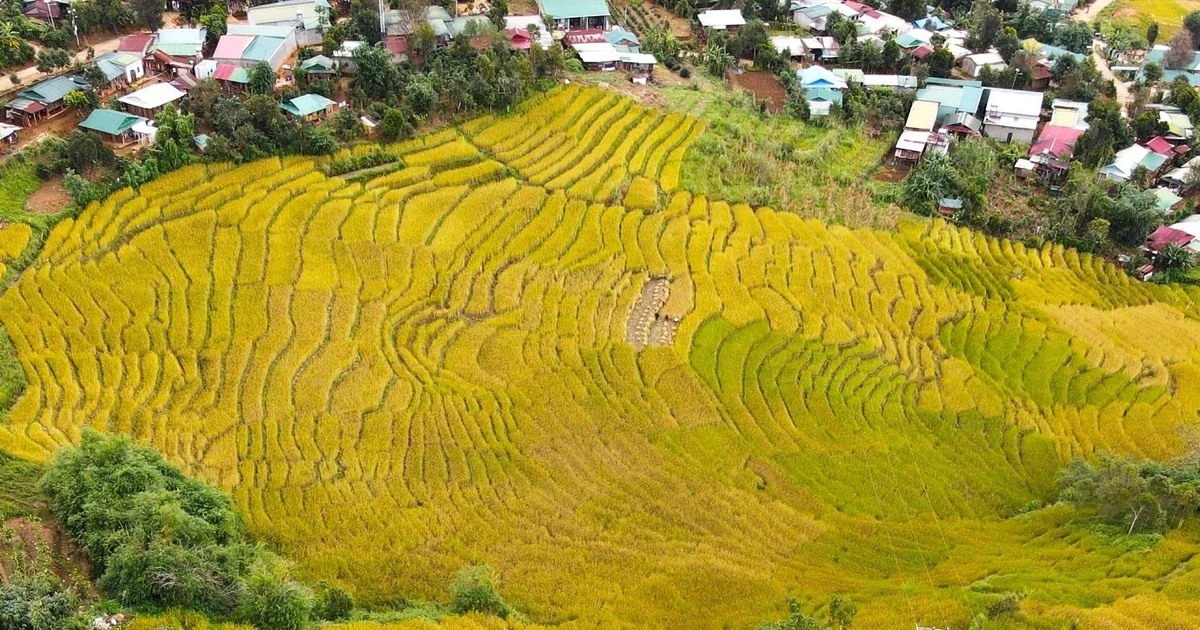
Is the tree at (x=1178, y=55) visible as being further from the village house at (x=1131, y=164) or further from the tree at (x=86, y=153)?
the tree at (x=86, y=153)

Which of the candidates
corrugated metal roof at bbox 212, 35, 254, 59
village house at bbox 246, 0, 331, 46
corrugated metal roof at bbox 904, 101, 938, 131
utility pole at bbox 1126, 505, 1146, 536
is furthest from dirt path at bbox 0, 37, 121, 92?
utility pole at bbox 1126, 505, 1146, 536

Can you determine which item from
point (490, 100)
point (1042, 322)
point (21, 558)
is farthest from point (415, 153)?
point (1042, 322)

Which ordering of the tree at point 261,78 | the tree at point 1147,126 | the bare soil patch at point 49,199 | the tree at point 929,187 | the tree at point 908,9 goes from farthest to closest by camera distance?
the tree at point 908,9 → the tree at point 1147,126 → the tree at point 929,187 → the tree at point 261,78 → the bare soil patch at point 49,199

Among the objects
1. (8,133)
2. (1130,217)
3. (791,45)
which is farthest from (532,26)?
(1130,217)

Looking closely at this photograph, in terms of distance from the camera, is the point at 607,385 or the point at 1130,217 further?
the point at 1130,217

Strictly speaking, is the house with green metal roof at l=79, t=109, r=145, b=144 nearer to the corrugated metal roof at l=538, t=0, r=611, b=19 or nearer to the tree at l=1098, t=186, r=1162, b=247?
the corrugated metal roof at l=538, t=0, r=611, b=19

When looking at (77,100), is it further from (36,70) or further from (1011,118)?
(1011,118)

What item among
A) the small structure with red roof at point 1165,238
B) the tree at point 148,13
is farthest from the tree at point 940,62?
the tree at point 148,13
